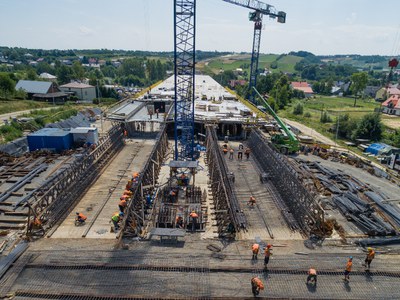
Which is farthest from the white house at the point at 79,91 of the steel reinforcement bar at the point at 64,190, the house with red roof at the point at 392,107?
the house with red roof at the point at 392,107

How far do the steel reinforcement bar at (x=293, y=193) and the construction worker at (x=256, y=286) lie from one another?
18.8 feet

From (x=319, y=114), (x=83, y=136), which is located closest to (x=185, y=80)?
(x=83, y=136)

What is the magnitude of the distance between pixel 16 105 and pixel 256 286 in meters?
49.4

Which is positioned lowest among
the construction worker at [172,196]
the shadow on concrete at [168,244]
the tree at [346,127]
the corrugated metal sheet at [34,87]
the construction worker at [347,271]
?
the tree at [346,127]

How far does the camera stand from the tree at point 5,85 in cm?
4816

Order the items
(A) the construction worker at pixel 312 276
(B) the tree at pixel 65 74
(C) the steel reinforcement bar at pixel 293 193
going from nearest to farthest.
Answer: (A) the construction worker at pixel 312 276, (C) the steel reinforcement bar at pixel 293 193, (B) the tree at pixel 65 74

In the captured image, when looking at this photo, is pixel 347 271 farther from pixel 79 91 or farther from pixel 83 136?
pixel 79 91

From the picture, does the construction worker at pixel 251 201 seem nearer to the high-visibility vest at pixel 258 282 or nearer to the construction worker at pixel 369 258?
the construction worker at pixel 369 258

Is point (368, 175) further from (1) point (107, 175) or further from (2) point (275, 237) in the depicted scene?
(1) point (107, 175)

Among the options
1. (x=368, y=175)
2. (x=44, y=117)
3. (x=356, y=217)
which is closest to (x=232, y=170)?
(x=356, y=217)

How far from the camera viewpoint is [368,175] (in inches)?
965

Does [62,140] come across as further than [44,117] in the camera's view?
No

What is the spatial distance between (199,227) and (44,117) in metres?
31.6

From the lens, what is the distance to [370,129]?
39625 millimetres
